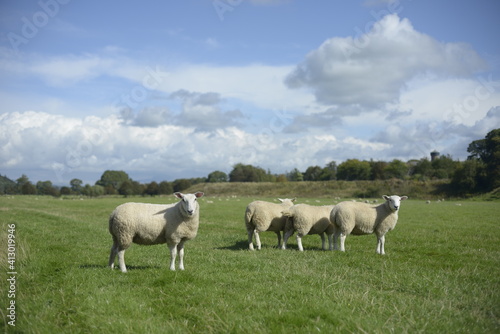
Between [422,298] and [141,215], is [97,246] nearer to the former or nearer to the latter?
[141,215]

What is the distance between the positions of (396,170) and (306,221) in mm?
90637

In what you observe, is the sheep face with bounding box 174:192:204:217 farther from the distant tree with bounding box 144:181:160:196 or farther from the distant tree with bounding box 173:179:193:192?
the distant tree with bounding box 173:179:193:192

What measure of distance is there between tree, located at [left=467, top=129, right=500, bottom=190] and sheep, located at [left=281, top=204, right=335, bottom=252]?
56930mm

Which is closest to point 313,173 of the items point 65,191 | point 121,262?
A: point 65,191

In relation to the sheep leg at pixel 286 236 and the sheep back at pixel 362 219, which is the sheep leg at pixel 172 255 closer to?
the sheep leg at pixel 286 236

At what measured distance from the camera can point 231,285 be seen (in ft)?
27.4

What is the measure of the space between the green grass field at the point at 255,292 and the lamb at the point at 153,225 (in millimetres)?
759

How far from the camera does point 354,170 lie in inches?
4515

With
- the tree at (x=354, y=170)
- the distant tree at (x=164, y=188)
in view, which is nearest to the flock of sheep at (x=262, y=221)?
the distant tree at (x=164, y=188)

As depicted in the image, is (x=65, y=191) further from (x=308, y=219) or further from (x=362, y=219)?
(x=362, y=219)

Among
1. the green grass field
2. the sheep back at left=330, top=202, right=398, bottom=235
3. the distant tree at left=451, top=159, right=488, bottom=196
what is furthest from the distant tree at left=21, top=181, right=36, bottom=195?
the sheep back at left=330, top=202, right=398, bottom=235

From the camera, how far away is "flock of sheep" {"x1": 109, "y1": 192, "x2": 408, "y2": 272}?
33.2 ft

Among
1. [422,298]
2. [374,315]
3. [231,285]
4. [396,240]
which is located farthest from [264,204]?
[374,315]

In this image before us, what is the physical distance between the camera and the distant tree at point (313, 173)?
136 m
